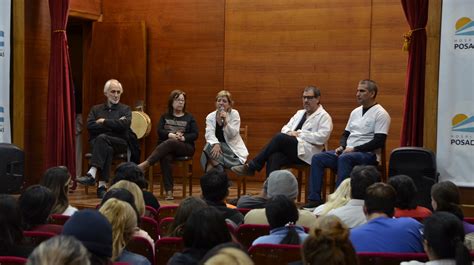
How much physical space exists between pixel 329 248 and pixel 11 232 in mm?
1448

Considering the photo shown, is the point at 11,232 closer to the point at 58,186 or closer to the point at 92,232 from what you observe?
the point at 92,232

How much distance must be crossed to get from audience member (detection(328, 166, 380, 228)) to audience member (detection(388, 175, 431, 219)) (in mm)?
142

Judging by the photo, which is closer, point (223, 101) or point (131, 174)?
point (131, 174)

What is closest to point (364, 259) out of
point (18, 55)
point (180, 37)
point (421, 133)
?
point (421, 133)

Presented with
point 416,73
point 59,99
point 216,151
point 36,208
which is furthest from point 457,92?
point 59,99

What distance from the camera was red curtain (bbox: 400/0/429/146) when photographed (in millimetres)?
6348

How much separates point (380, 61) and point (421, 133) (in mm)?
1896

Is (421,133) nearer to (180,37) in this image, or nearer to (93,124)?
(93,124)

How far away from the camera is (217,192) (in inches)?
162

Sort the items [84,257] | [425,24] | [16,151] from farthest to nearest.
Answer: [16,151] < [425,24] < [84,257]

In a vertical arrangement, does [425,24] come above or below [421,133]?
above

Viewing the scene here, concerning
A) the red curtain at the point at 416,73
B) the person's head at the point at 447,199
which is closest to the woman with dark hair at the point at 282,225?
the person's head at the point at 447,199

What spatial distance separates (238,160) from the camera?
717cm

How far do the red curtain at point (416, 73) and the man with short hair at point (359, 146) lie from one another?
0.23m
